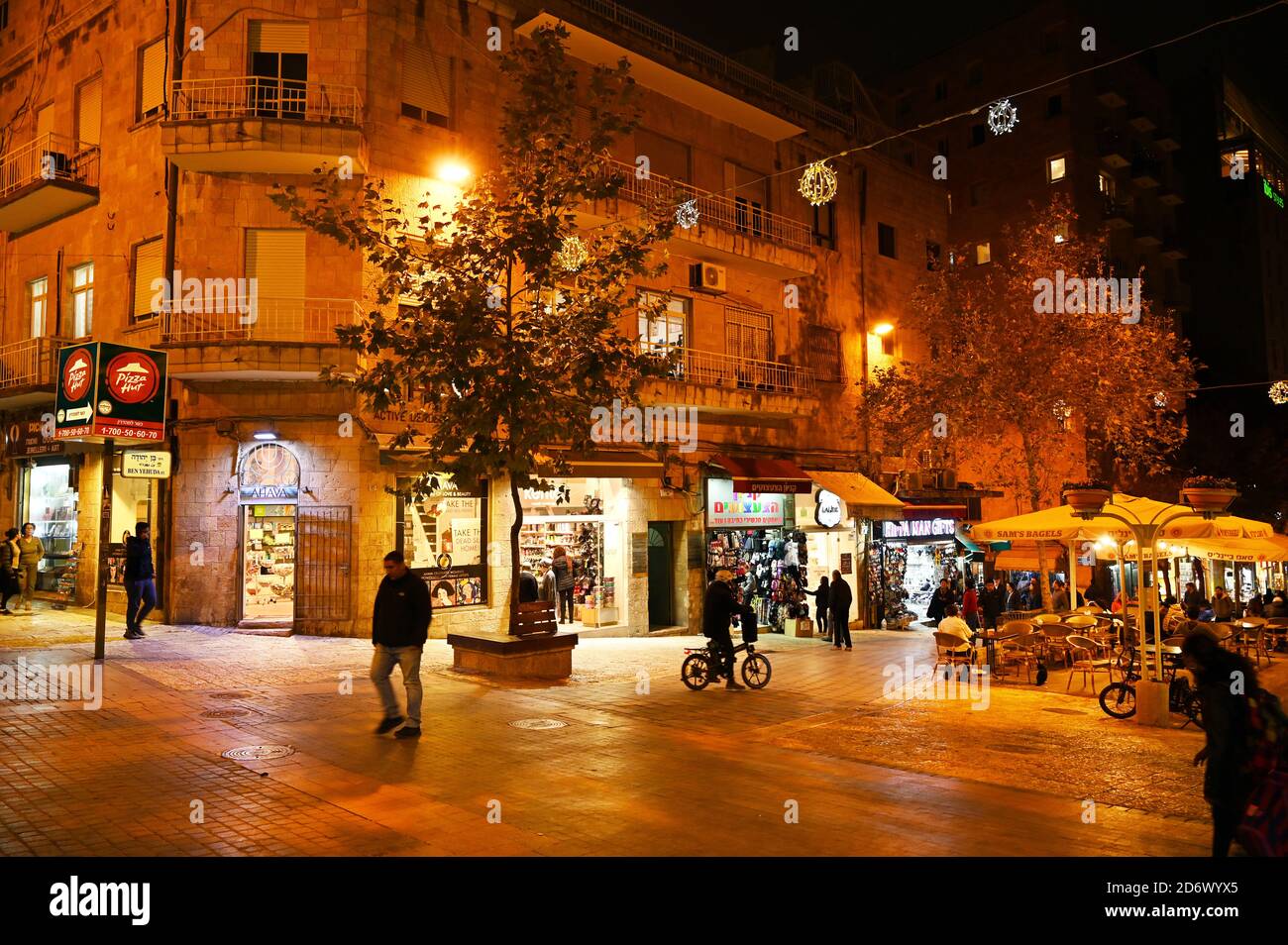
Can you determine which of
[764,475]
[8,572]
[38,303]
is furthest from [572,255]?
[38,303]

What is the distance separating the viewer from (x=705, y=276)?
2117 centimetres

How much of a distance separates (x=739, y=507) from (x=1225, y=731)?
620 inches

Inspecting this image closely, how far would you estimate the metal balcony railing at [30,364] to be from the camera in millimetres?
19344

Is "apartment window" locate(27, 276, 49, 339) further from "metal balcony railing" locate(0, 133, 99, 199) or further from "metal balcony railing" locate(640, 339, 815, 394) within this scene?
Answer: "metal balcony railing" locate(640, 339, 815, 394)

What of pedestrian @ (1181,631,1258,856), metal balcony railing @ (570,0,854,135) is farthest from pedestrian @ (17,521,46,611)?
pedestrian @ (1181,631,1258,856)

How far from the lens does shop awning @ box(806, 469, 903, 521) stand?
22250 millimetres

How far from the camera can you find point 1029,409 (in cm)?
2041

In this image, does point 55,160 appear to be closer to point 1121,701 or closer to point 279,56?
point 279,56

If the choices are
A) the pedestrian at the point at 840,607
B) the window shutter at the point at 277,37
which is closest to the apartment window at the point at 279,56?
the window shutter at the point at 277,37

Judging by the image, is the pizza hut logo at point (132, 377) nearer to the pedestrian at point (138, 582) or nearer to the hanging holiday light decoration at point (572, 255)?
the pedestrian at point (138, 582)

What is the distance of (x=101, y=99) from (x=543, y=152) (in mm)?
11887

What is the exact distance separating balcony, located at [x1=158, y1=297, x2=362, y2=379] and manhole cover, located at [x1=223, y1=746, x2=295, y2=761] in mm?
8435

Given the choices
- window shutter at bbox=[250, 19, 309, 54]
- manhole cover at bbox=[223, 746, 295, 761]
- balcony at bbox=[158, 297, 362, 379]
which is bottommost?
manhole cover at bbox=[223, 746, 295, 761]
